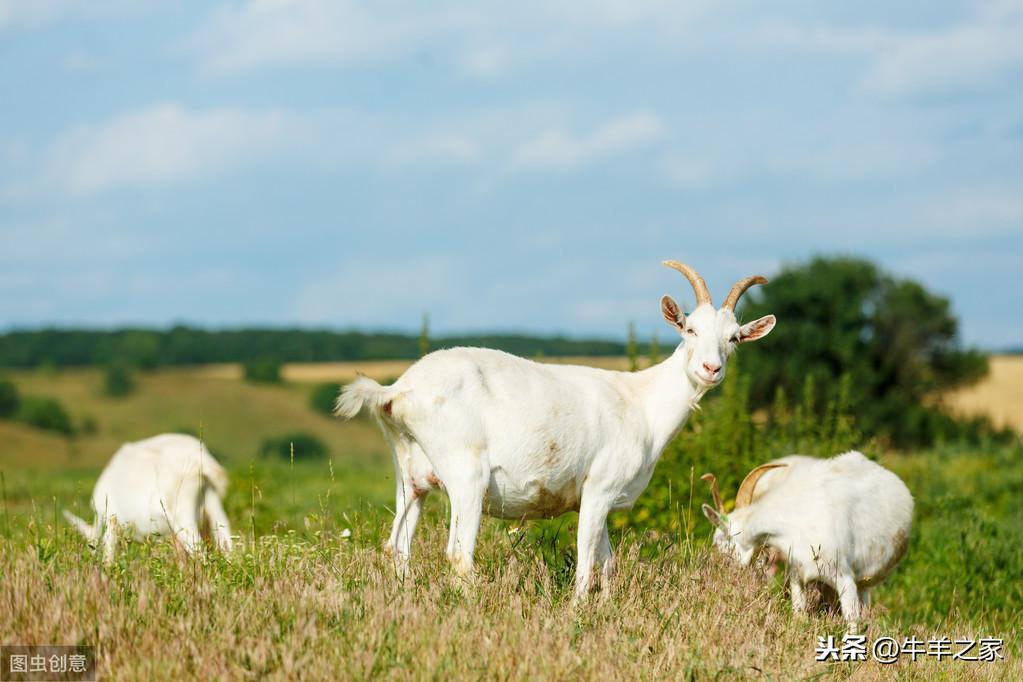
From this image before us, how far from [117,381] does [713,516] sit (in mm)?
70062

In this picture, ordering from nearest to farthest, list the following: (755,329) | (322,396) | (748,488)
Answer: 1. (755,329)
2. (748,488)
3. (322,396)

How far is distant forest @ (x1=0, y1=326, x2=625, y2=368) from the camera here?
8862 centimetres

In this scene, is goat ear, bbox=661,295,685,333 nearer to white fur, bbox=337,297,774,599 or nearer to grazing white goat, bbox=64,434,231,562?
white fur, bbox=337,297,774,599

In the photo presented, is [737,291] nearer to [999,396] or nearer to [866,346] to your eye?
[866,346]

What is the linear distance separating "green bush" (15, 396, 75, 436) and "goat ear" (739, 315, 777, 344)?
211ft

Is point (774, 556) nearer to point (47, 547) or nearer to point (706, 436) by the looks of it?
point (706, 436)

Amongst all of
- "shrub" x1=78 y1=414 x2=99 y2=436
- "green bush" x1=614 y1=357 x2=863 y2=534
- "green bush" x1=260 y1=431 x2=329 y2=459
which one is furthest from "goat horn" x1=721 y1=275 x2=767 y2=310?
"shrub" x1=78 y1=414 x2=99 y2=436

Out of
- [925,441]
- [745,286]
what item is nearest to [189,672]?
[745,286]

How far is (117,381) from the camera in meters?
74.0

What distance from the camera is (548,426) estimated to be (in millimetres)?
7734

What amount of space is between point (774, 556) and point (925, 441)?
35612 millimetres

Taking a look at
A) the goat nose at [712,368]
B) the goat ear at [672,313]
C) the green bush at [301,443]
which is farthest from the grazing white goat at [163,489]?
the green bush at [301,443]

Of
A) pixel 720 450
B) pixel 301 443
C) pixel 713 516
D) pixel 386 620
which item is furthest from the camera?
pixel 301 443

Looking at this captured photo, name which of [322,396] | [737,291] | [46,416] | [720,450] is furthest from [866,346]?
[46,416]
